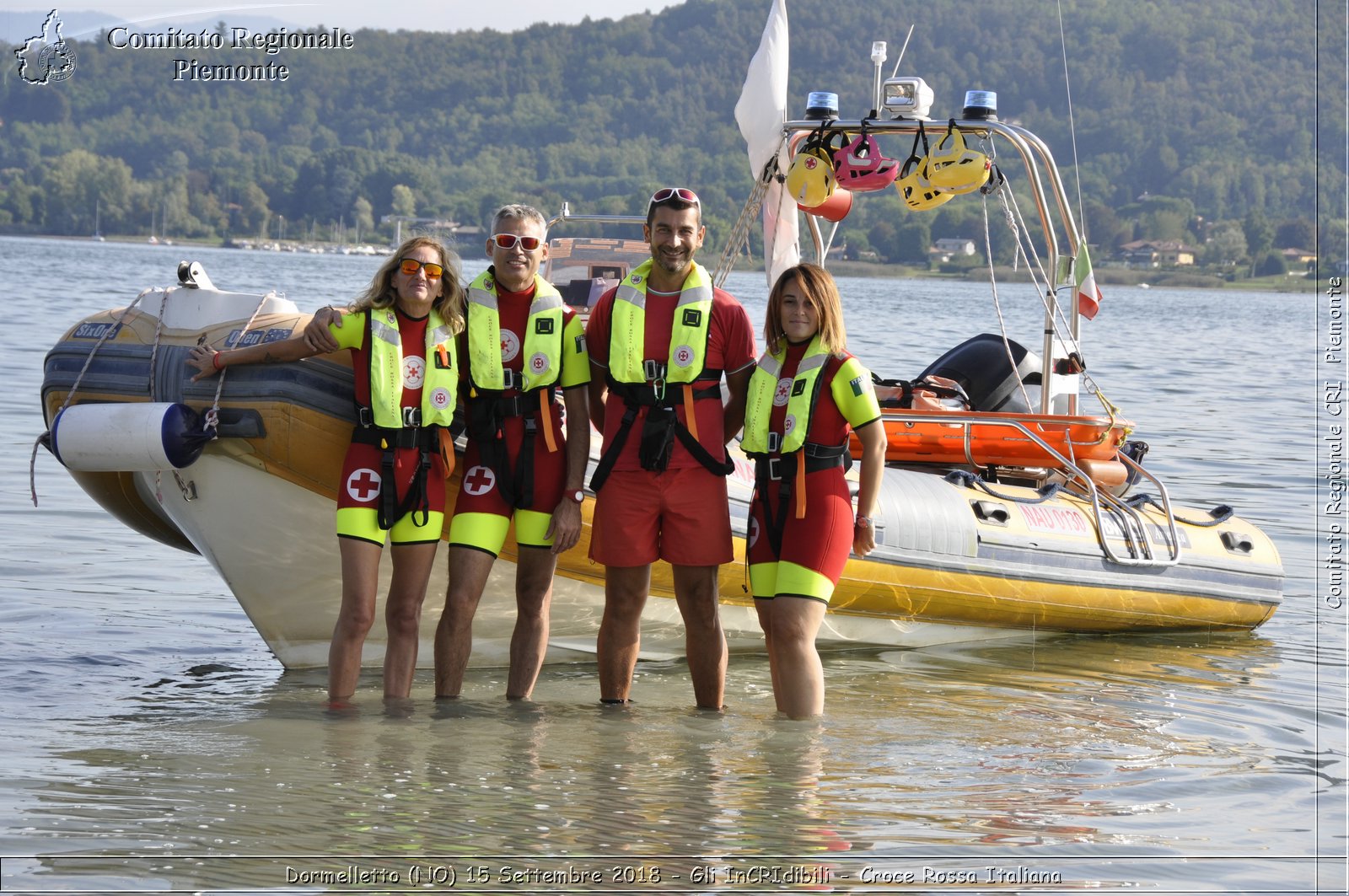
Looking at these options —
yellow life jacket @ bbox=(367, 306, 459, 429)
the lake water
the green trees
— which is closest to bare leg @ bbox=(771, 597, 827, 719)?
the lake water

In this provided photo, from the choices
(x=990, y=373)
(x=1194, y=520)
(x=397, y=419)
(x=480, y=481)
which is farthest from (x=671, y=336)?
(x=1194, y=520)

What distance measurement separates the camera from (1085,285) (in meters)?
6.82

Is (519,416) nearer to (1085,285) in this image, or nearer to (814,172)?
(814,172)

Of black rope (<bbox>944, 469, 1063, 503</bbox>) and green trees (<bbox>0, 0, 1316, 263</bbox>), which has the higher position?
green trees (<bbox>0, 0, 1316, 263</bbox>)

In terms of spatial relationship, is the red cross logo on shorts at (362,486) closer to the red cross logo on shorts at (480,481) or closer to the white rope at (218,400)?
the red cross logo on shorts at (480,481)

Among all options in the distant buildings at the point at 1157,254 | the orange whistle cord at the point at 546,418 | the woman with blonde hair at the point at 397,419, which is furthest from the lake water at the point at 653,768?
the distant buildings at the point at 1157,254

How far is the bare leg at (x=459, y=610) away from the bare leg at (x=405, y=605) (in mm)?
83

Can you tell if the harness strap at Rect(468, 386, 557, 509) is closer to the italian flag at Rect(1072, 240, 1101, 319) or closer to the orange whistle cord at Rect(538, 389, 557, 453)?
the orange whistle cord at Rect(538, 389, 557, 453)

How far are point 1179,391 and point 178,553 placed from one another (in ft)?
46.9

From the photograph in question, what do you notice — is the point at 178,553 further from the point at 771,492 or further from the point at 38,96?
the point at 38,96

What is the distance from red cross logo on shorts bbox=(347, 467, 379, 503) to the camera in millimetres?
4504

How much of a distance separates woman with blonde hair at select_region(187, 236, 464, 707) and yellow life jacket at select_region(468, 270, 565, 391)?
0.25 ft

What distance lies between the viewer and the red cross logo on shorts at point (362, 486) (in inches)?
177

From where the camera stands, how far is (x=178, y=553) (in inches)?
317
